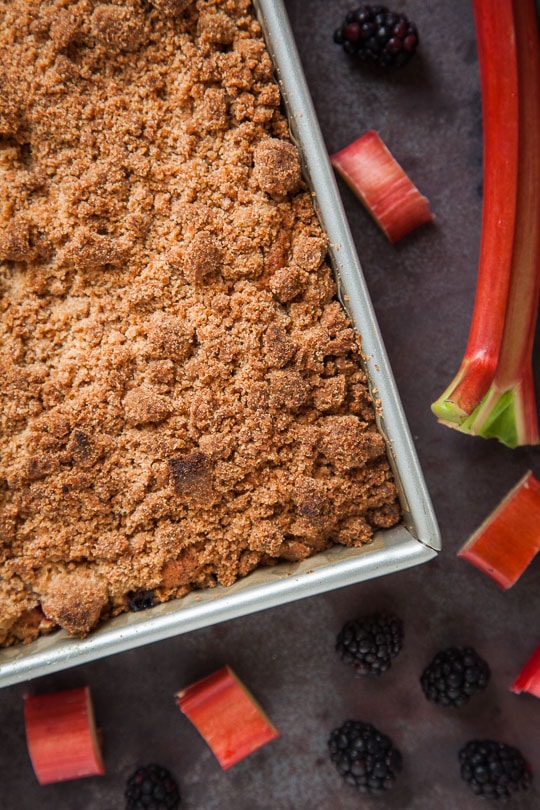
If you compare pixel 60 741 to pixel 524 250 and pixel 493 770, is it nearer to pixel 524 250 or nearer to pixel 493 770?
pixel 493 770

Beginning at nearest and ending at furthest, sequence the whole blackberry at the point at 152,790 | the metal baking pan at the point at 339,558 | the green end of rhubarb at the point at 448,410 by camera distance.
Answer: the metal baking pan at the point at 339,558 < the green end of rhubarb at the point at 448,410 < the whole blackberry at the point at 152,790

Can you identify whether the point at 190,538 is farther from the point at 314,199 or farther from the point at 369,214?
the point at 369,214

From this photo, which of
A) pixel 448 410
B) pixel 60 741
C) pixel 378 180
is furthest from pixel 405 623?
pixel 378 180

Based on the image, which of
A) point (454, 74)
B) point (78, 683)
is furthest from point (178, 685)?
point (454, 74)

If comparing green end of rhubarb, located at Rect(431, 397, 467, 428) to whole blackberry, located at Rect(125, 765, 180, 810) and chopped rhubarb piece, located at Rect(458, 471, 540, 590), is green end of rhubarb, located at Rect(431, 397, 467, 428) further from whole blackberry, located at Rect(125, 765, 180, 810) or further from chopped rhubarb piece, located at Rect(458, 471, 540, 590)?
whole blackberry, located at Rect(125, 765, 180, 810)

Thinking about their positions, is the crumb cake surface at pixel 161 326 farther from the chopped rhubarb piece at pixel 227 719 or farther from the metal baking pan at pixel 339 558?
the chopped rhubarb piece at pixel 227 719

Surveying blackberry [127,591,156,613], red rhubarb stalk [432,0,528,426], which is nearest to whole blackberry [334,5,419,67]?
Answer: red rhubarb stalk [432,0,528,426]

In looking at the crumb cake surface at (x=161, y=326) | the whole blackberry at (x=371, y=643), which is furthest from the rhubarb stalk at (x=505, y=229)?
the whole blackberry at (x=371, y=643)
